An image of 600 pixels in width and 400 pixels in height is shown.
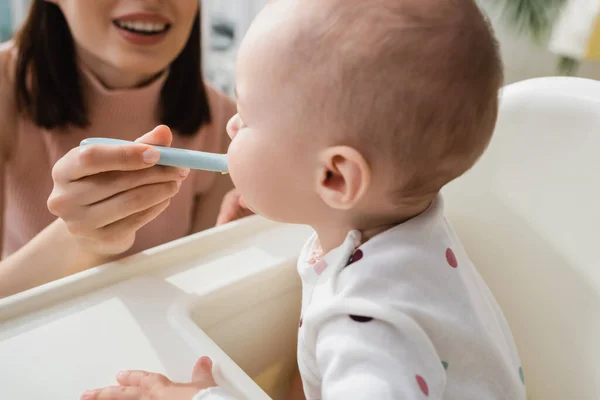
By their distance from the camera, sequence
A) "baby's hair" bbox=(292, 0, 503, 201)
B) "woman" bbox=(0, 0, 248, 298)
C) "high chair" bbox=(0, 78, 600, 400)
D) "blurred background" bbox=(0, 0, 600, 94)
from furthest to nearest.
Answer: "blurred background" bbox=(0, 0, 600, 94) → "woman" bbox=(0, 0, 248, 298) → "high chair" bbox=(0, 78, 600, 400) → "baby's hair" bbox=(292, 0, 503, 201)

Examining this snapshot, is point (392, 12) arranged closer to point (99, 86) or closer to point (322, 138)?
point (322, 138)

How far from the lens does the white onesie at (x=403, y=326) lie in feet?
1.20

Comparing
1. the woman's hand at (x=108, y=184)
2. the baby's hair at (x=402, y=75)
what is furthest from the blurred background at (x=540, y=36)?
the woman's hand at (x=108, y=184)

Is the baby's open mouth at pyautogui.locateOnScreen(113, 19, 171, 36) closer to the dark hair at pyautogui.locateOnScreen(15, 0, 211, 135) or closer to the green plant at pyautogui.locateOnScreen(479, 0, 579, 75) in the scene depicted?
the dark hair at pyautogui.locateOnScreen(15, 0, 211, 135)

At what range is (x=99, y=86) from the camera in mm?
843

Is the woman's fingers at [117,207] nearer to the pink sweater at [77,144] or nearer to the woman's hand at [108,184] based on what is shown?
the woman's hand at [108,184]

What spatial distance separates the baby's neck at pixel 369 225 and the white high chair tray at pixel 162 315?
14 cm

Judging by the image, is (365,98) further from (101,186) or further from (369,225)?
(101,186)

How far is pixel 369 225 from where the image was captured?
17.4 inches

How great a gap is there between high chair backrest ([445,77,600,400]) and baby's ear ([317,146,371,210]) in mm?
286

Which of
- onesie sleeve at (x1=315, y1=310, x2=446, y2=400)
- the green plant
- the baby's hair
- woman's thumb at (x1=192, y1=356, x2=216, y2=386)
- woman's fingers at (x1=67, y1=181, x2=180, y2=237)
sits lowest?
woman's thumb at (x1=192, y1=356, x2=216, y2=386)

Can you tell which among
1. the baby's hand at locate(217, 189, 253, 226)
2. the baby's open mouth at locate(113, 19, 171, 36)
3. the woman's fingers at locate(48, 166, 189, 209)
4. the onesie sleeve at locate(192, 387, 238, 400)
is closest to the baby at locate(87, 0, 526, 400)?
the onesie sleeve at locate(192, 387, 238, 400)

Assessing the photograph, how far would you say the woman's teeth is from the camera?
29.3 inches

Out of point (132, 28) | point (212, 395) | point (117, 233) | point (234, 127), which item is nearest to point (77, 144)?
point (132, 28)
